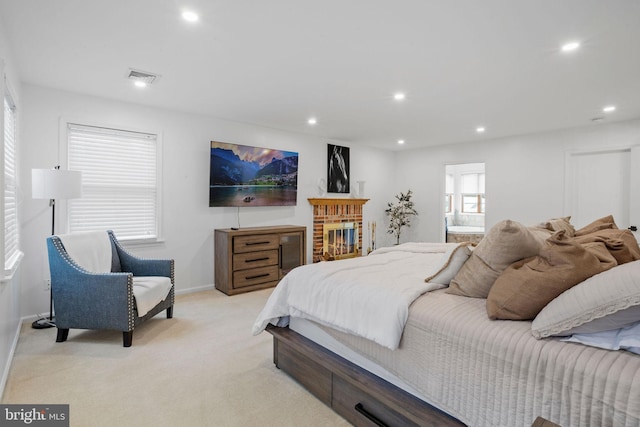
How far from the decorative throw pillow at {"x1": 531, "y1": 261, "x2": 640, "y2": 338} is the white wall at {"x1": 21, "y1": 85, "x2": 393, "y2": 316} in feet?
13.4

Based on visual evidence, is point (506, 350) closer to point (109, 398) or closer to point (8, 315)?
point (109, 398)

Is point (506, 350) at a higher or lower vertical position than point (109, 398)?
higher

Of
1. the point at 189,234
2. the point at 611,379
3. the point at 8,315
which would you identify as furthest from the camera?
the point at 189,234

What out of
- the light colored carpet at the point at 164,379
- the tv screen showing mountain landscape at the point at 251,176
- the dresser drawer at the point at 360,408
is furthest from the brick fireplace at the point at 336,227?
the dresser drawer at the point at 360,408

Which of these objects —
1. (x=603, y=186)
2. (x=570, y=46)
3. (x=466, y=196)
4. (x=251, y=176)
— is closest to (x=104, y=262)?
(x=251, y=176)

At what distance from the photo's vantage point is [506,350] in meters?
1.24

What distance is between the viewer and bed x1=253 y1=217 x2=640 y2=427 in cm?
109

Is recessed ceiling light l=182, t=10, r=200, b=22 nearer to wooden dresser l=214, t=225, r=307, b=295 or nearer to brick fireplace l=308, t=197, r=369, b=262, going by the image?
wooden dresser l=214, t=225, r=307, b=295

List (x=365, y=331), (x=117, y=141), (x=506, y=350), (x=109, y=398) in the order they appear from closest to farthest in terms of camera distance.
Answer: (x=506, y=350)
(x=365, y=331)
(x=109, y=398)
(x=117, y=141)

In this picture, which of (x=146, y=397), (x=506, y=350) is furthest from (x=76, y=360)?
(x=506, y=350)

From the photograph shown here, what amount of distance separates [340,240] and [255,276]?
216cm

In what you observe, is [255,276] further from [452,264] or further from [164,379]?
[452,264]

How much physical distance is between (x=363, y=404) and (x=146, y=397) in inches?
52.9

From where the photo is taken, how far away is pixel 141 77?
10.3ft
